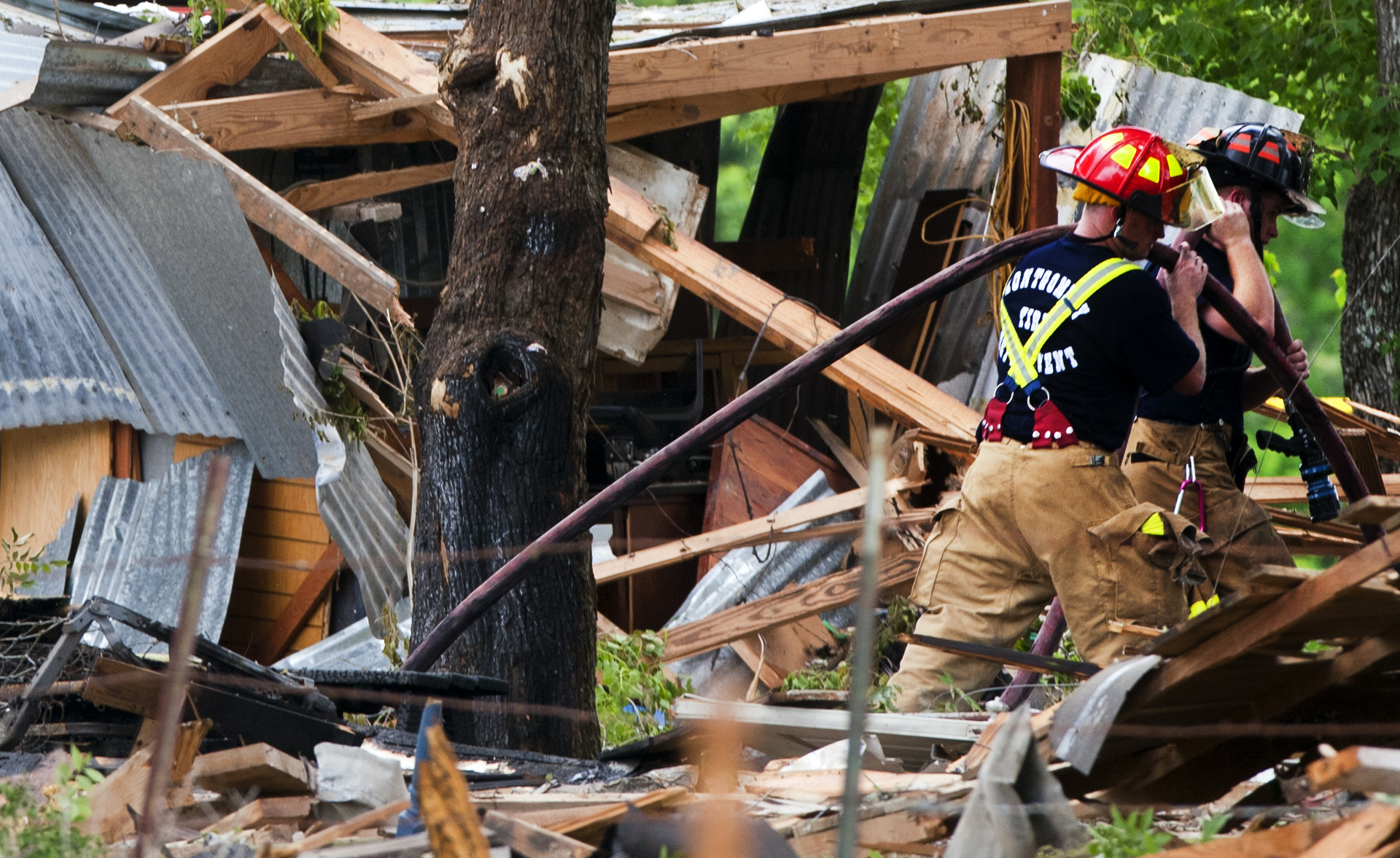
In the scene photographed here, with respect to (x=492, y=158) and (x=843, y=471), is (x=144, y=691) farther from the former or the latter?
(x=843, y=471)

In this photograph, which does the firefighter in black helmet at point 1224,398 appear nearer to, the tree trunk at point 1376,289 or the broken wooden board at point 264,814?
the broken wooden board at point 264,814

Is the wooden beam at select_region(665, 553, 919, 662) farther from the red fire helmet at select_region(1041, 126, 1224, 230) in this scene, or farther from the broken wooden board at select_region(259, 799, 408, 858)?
the broken wooden board at select_region(259, 799, 408, 858)

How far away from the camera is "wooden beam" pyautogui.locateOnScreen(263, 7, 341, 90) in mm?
7262

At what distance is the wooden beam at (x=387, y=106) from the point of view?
7.06m

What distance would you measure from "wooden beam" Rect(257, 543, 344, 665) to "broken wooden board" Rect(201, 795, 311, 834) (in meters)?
4.70

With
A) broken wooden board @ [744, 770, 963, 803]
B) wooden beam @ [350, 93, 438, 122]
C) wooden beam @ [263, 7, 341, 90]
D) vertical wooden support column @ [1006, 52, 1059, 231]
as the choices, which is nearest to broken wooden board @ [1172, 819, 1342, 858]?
broken wooden board @ [744, 770, 963, 803]

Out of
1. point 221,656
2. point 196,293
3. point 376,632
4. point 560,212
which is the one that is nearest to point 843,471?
point 376,632

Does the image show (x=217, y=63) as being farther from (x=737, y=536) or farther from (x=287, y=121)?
(x=737, y=536)

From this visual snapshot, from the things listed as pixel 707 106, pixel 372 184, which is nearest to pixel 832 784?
pixel 707 106

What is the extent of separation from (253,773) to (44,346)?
437 centimetres

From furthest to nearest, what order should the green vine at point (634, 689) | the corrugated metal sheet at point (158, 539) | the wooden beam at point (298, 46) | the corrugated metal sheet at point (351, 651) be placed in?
the corrugated metal sheet at point (158, 539)
the wooden beam at point (298, 46)
the corrugated metal sheet at point (351, 651)
the green vine at point (634, 689)

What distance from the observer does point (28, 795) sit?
→ 3012 millimetres

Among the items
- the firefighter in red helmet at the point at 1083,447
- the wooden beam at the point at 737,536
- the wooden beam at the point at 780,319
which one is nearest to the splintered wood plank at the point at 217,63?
the wooden beam at the point at 780,319

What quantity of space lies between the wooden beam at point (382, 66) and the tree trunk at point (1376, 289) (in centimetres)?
599
